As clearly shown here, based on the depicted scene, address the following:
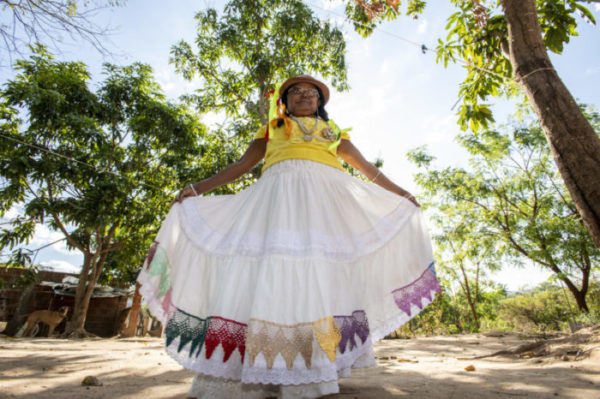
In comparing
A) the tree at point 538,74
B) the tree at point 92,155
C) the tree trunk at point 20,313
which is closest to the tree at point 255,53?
the tree at point 92,155

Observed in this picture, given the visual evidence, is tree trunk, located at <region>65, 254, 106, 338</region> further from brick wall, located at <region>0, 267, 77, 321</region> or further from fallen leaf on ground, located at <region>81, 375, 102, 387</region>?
fallen leaf on ground, located at <region>81, 375, 102, 387</region>

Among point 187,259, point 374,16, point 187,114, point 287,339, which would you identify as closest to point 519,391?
point 287,339

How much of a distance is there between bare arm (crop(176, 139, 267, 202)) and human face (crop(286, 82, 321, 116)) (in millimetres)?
349

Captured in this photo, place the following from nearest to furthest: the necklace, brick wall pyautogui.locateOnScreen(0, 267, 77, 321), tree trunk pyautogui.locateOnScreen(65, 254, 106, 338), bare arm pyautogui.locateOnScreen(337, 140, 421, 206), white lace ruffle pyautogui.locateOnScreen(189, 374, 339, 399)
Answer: white lace ruffle pyautogui.locateOnScreen(189, 374, 339, 399)
the necklace
bare arm pyautogui.locateOnScreen(337, 140, 421, 206)
tree trunk pyautogui.locateOnScreen(65, 254, 106, 338)
brick wall pyautogui.locateOnScreen(0, 267, 77, 321)

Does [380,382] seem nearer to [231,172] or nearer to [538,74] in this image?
[231,172]

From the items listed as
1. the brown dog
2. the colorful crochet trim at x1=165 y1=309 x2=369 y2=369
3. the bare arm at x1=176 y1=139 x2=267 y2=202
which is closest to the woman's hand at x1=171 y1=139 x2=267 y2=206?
the bare arm at x1=176 y1=139 x2=267 y2=202

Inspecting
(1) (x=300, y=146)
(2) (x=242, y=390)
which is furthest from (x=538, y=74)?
(2) (x=242, y=390)

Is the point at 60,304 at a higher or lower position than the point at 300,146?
lower

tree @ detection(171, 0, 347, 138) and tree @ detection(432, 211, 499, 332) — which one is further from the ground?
tree @ detection(171, 0, 347, 138)

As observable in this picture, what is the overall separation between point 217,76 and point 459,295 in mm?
17759

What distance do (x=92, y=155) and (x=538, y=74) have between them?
928cm

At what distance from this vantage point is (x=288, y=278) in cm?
149

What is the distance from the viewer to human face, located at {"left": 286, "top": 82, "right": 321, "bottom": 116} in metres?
2.43

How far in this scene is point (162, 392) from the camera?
1910 mm
